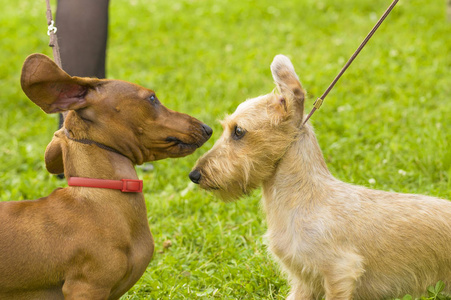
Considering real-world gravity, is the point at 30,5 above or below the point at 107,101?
below

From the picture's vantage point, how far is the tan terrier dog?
132 inches

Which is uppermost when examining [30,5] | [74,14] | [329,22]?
[74,14]

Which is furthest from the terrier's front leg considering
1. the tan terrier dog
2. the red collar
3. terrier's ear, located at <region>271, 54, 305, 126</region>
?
the red collar

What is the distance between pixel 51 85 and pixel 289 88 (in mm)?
1352

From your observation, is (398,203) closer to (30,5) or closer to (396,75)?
(396,75)

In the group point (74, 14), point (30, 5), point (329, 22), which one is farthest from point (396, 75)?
point (30, 5)

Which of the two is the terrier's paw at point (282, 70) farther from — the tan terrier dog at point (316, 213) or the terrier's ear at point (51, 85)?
the terrier's ear at point (51, 85)

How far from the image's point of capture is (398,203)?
138 inches

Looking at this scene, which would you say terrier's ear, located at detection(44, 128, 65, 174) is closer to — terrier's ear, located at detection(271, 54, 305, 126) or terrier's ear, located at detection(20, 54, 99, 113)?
terrier's ear, located at detection(20, 54, 99, 113)

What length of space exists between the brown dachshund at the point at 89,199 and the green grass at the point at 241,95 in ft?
3.23

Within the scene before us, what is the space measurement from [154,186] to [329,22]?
6138 millimetres

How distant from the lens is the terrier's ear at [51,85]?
2.97m

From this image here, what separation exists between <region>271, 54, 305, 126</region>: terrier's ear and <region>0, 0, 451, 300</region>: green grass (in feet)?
4.10

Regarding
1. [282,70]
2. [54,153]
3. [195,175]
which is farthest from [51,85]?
[282,70]
